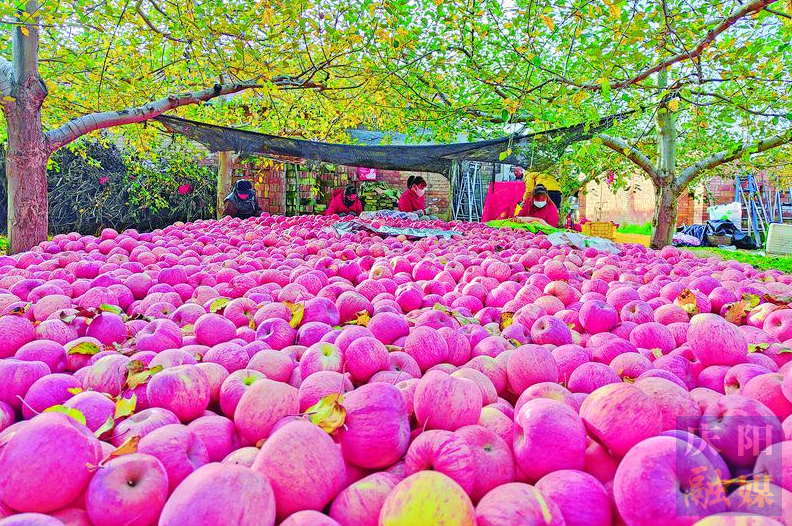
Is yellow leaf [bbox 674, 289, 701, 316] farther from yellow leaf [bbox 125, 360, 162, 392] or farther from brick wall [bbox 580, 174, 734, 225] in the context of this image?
brick wall [bbox 580, 174, 734, 225]

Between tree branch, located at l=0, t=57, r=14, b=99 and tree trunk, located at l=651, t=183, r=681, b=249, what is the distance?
10.2 meters

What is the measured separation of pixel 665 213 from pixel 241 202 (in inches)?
365

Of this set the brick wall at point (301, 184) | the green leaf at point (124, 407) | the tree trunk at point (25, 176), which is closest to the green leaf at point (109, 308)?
the green leaf at point (124, 407)

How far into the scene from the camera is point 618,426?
3.75 ft

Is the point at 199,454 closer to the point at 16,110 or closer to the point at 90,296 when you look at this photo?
the point at 90,296

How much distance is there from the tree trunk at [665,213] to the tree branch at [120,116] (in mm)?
7559

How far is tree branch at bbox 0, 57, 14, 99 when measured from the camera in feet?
18.3

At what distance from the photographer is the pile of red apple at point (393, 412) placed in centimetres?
95

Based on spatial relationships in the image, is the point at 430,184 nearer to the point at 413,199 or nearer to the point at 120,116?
the point at 413,199

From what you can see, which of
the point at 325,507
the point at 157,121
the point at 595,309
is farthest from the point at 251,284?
the point at 157,121

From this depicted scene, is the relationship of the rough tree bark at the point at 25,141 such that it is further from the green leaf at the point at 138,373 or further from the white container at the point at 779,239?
the white container at the point at 779,239

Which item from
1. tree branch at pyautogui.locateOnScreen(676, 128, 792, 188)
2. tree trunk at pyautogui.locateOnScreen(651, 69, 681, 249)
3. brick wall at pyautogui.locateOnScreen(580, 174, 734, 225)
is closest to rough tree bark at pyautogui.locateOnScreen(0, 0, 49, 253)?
tree branch at pyautogui.locateOnScreen(676, 128, 792, 188)

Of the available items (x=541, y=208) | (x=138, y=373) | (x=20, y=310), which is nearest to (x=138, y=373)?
(x=138, y=373)

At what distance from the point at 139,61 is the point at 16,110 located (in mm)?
2529
